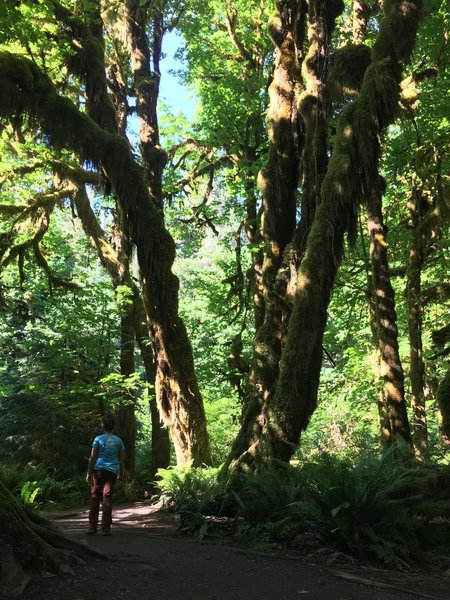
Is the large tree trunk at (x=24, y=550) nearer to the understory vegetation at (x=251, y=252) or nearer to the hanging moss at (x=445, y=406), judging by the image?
the understory vegetation at (x=251, y=252)

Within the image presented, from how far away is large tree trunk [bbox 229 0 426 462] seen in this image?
756 centimetres

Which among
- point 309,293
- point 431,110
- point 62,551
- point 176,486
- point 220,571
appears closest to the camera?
point 62,551

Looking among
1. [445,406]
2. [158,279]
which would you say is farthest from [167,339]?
[445,406]

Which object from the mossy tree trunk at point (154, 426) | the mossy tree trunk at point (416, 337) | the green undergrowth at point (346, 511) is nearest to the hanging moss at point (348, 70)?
the mossy tree trunk at point (416, 337)

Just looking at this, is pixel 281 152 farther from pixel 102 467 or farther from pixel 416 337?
pixel 102 467

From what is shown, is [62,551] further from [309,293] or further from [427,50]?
[427,50]

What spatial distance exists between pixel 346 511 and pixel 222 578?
166 centimetres

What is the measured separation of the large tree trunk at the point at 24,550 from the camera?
12.1ft

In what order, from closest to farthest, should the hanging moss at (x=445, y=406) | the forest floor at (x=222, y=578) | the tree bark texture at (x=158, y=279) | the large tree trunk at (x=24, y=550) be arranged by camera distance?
1. the large tree trunk at (x=24, y=550)
2. the forest floor at (x=222, y=578)
3. the hanging moss at (x=445, y=406)
4. the tree bark texture at (x=158, y=279)

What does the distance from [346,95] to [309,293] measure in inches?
171

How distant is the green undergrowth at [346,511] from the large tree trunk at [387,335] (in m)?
2.94

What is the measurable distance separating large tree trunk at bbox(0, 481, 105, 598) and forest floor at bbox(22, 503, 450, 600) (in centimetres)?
10

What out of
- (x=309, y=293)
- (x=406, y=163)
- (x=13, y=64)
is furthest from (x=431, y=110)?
(x=13, y=64)

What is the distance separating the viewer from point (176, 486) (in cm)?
903
